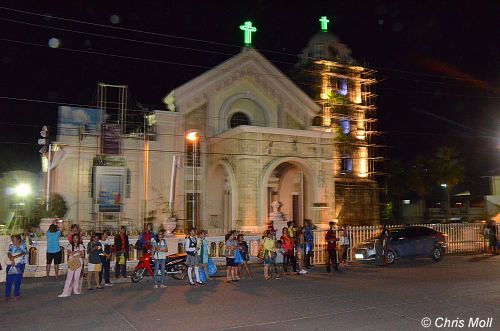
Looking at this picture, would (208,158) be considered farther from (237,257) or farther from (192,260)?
(192,260)

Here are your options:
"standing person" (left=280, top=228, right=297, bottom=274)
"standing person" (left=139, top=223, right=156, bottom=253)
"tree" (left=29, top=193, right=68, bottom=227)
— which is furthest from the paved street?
"tree" (left=29, top=193, right=68, bottom=227)

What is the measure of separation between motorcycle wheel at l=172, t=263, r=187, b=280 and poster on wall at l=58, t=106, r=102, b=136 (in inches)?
517

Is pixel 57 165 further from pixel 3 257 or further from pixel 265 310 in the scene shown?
pixel 265 310

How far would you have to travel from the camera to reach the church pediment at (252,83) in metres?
28.0

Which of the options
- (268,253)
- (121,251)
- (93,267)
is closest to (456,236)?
(268,253)

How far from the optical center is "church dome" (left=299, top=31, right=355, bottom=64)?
38.5 meters

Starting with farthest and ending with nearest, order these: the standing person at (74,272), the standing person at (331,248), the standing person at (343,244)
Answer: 1. the standing person at (343,244)
2. the standing person at (331,248)
3. the standing person at (74,272)

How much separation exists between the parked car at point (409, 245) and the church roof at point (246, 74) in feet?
44.6

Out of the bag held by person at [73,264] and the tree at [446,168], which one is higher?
the tree at [446,168]

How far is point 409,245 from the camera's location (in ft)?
61.3

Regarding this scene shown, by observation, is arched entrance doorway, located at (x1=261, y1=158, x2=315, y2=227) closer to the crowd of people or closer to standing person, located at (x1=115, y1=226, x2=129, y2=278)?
the crowd of people

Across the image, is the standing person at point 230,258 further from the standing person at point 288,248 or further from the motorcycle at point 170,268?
the standing person at point 288,248

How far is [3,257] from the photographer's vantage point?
1398 centimetres

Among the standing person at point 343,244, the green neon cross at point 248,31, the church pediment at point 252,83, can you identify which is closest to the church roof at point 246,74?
the church pediment at point 252,83
